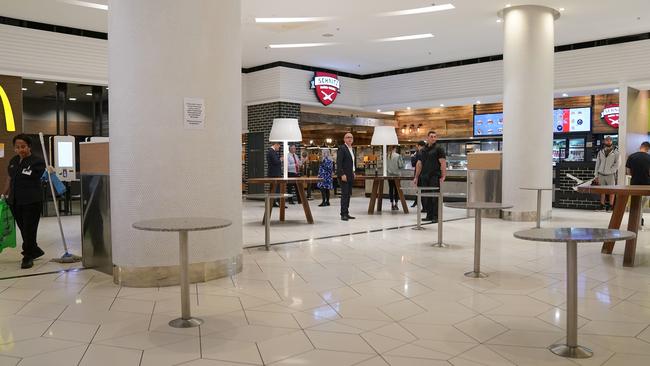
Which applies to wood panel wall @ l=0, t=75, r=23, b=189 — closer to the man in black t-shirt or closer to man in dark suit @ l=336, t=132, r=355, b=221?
man in dark suit @ l=336, t=132, r=355, b=221

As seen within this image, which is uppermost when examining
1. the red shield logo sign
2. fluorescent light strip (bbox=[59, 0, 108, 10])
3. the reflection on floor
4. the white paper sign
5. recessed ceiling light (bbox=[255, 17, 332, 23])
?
recessed ceiling light (bbox=[255, 17, 332, 23])

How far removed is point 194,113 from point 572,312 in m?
3.38

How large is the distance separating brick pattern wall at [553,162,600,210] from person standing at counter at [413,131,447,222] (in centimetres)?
392

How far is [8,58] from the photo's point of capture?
973 cm

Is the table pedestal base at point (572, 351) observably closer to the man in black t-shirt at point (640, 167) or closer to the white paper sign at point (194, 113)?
the white paper sign at point (194, 113)

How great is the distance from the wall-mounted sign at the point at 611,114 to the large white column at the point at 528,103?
3.75 meters

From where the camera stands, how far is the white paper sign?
4621mm

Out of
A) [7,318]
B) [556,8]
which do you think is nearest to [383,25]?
[556,8]

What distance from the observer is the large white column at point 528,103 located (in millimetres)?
9250

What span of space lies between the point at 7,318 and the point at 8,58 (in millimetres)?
7834

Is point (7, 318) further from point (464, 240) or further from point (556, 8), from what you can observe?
point (556, 8)

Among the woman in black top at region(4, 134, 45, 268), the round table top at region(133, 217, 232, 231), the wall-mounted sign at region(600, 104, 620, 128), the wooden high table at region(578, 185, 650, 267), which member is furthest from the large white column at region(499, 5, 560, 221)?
the woman in black top at region(4, 134, 45, 268)

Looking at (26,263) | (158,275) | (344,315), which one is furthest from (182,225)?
(26,263)

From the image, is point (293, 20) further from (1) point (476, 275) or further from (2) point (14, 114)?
(1) point (476, 275)
